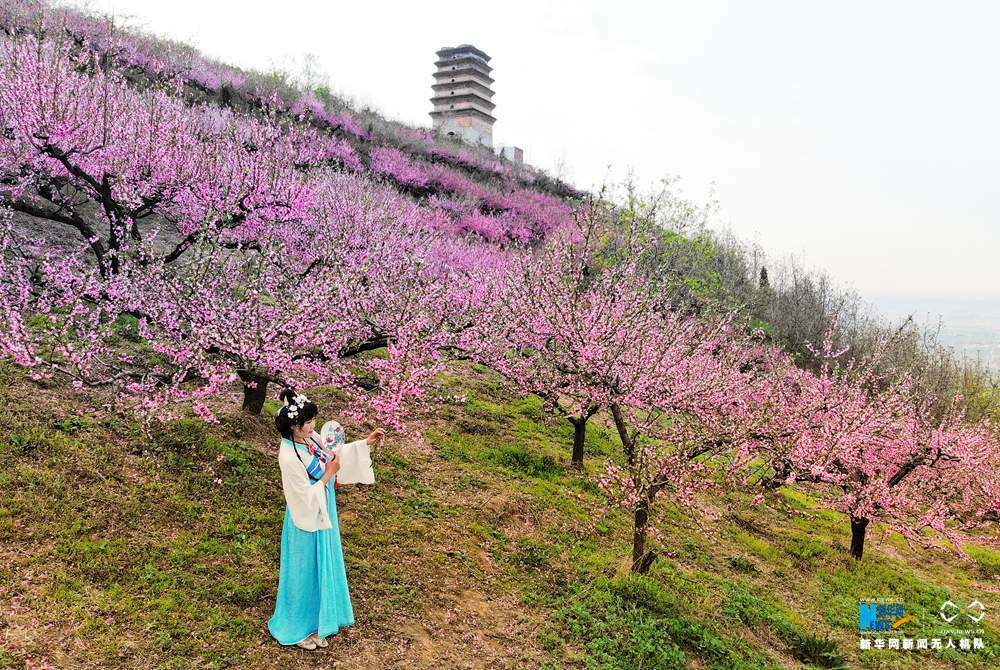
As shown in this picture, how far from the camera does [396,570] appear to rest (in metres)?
6.91

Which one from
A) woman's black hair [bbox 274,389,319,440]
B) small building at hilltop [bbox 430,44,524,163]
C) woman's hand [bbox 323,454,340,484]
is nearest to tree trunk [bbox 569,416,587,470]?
woman's hand [bbox 323,454,340,484]

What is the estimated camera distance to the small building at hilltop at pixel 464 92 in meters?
70.8

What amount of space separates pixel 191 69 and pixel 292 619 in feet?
101

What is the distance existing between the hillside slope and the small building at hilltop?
67.0 meters

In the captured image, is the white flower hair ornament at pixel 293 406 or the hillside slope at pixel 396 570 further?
the hillside slope at pixel 396 570

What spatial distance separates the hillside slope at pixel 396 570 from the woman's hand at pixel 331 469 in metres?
1.86

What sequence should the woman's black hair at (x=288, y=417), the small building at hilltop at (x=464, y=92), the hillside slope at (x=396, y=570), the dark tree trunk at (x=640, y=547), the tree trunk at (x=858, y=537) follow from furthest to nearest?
the small building at hilltop at (x=464, y=92), the tree trunk at (x=858, y=537), the dark tree trunk at (x=640, y=547), the hillside slope at (x=396, y=570), the woman's black hair at (x=288, y=417)

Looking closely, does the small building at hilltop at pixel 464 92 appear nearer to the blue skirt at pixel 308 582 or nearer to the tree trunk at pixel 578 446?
the tree trunk at pixel 578 446

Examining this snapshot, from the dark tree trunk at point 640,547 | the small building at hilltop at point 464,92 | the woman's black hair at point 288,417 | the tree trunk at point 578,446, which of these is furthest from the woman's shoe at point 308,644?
the small building at hilltop at point 464,92

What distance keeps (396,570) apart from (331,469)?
105 inches

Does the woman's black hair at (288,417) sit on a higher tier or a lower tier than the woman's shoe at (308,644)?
higher

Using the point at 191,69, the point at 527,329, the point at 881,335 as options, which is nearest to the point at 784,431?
the point at 527,329

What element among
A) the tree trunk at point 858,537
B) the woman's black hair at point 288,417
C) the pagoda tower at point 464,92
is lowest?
the tree trunk at point 858,537

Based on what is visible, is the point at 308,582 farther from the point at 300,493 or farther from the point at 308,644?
the point at 300,493
